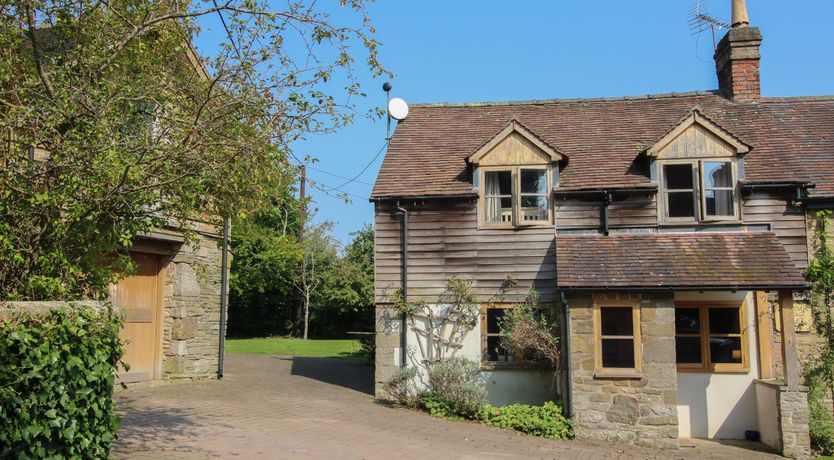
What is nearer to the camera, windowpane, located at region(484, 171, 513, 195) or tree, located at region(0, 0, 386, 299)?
tree, located at region(0, 0, 386, 299)

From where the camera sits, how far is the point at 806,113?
17.3 meters

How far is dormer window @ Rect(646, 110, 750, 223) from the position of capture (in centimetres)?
1480

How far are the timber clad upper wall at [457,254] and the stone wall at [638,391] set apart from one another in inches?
85.9

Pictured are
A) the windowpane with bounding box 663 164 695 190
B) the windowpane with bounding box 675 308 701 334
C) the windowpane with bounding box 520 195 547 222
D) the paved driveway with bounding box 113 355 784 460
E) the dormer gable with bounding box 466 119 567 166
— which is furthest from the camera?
the windowpane with bounding box 520 195 547 222

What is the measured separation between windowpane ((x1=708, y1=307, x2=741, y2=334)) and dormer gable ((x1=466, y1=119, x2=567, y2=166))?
15.6 feet

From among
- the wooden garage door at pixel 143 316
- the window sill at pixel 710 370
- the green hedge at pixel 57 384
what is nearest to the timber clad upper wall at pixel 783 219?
the window sill at pixel 710 370

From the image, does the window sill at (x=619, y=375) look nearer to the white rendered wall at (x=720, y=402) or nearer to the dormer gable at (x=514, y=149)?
the white rendered wall at (x=720, y=402)

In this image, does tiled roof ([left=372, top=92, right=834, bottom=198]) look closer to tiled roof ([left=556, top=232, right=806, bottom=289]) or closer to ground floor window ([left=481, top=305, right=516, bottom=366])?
tiled roof ([left=556, top=232, right=806, bottom=289])

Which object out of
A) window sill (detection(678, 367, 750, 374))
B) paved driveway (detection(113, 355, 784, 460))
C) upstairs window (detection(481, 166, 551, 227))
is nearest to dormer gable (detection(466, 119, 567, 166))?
upstairs window (detection(481, 166, 551, 227))

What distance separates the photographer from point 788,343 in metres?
12.6

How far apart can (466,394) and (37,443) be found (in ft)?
31.9

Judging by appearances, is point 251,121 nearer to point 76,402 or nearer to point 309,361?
point 76,402

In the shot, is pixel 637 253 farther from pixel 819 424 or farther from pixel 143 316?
pixel 143 316

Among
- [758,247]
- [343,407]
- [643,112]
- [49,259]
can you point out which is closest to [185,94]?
[49,259]
